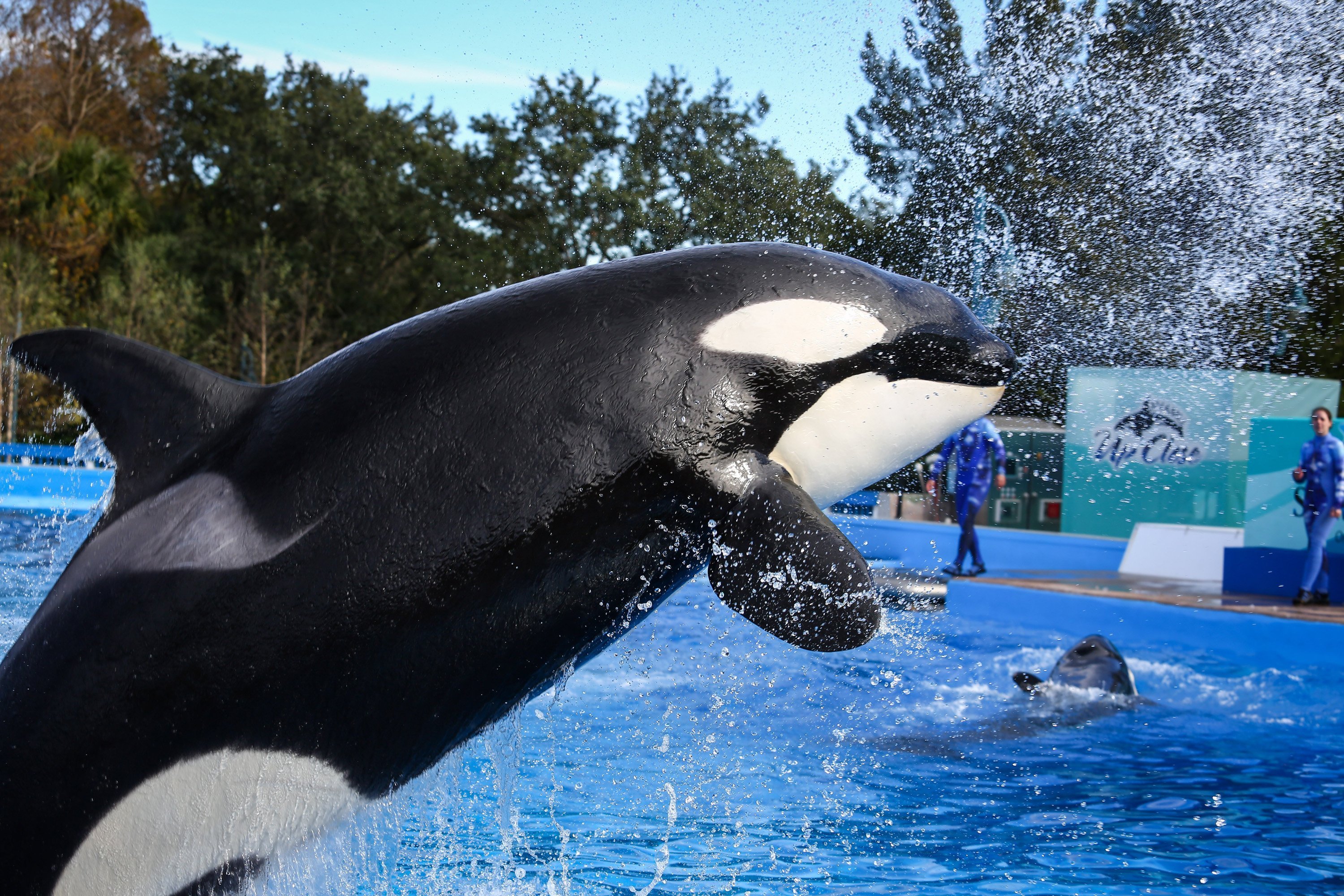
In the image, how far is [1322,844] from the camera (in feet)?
17.1

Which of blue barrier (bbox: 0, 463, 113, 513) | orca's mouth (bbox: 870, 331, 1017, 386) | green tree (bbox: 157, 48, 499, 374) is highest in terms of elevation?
green tree (bbox: 157, 48, 499, 374)

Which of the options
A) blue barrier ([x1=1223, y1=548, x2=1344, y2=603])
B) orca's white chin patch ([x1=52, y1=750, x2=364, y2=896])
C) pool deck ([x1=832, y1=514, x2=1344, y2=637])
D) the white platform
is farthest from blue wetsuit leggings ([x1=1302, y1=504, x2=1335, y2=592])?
orca's white chin patch ([x1=52, y1=750, x2=364, y2=896])

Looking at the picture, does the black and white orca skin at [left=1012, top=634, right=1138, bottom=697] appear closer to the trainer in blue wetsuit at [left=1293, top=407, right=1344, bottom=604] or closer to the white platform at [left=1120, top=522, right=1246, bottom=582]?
the trainer in blue wetsuit at [left=1293, top=407, right=1344, bottom=604]

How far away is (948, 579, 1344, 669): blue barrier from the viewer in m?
9.23

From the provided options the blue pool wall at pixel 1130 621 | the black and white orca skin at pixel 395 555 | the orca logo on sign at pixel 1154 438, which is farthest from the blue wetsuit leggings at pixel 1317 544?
the black and white orca skin at pixel 395 555

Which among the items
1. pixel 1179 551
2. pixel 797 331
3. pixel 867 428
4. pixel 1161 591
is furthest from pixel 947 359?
pixel 1179 551

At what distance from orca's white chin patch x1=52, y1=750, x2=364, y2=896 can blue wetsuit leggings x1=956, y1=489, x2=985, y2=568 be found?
34.2 feet

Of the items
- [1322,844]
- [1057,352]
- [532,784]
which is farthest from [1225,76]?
[532,784]

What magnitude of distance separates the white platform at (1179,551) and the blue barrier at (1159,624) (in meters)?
2.84

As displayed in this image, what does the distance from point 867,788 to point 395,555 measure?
390 centimetres

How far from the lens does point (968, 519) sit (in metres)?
12.6

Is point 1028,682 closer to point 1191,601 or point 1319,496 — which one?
point 1191,601

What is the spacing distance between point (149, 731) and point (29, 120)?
38.2 meters

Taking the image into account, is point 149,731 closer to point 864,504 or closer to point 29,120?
point 864,504
